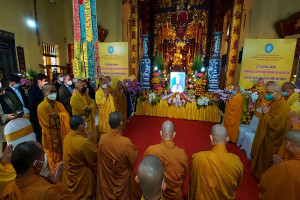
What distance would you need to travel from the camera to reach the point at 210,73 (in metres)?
8.50

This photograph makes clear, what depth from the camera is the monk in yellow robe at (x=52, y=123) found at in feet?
8.93

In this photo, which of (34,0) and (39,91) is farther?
(34,0)

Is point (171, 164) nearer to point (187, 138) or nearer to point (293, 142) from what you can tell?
point (293, 142)

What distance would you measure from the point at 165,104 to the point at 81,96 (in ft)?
12.0

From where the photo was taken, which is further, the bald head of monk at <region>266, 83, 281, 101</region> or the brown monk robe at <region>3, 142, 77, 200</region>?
the bald head of monk at <region>266, 83, 281, 101</region>

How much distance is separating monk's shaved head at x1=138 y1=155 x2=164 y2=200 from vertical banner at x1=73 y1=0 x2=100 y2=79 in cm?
227

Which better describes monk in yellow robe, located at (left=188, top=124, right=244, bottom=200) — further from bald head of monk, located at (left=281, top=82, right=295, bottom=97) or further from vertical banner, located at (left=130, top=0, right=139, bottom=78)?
vertical banner, located at (left=130, top=0, right=139, bottom=78)

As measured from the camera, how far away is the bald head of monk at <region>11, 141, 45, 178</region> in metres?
1.09

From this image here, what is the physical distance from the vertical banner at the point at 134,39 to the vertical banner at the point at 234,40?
4.71 meters

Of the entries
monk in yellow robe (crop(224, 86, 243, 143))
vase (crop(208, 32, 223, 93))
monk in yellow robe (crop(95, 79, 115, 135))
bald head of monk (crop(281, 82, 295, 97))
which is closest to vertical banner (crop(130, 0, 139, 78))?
vase (crop(208, 32, 223, 93))

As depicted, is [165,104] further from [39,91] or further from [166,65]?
[166,65]

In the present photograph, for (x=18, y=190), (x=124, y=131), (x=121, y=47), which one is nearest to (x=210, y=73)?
(x=121, y=47)

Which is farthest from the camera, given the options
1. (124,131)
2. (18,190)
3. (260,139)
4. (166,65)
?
(166,65)

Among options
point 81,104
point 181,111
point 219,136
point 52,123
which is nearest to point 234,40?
point 181,111
